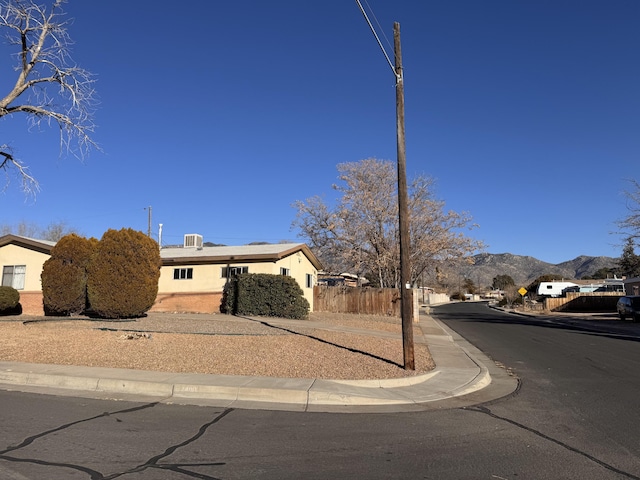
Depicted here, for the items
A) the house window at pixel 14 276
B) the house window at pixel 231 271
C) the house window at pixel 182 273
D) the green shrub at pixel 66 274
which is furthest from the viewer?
the house window at pixel 182 273

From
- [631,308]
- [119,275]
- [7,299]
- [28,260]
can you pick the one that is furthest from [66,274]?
[631,308]

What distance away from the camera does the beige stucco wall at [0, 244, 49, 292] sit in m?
24.8

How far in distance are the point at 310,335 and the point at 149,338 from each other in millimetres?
4981

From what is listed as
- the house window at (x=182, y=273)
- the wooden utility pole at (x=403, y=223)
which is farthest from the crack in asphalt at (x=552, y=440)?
the house window at (x=182, y=273)

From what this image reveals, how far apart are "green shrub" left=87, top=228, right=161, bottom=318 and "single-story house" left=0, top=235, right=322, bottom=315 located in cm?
733

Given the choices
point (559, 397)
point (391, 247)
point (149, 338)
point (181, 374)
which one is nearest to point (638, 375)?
point (559, 397)

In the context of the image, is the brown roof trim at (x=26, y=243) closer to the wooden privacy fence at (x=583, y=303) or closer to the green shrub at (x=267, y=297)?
the green shrub at (x=267, y=297)

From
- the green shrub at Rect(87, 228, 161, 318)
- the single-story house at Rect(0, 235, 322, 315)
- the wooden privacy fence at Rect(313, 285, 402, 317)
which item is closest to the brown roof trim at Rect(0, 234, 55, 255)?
the single-story house at Rect(0, 235, 322, 315)

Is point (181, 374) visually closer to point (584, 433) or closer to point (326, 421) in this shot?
point (326, 421)

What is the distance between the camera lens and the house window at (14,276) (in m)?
25.1

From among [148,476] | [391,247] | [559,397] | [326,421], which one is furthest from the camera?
[391,247]

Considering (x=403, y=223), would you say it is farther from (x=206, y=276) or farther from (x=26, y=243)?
(x=26, y=243)

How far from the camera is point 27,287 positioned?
25.0m

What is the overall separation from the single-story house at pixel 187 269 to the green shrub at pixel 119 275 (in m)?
7.33
